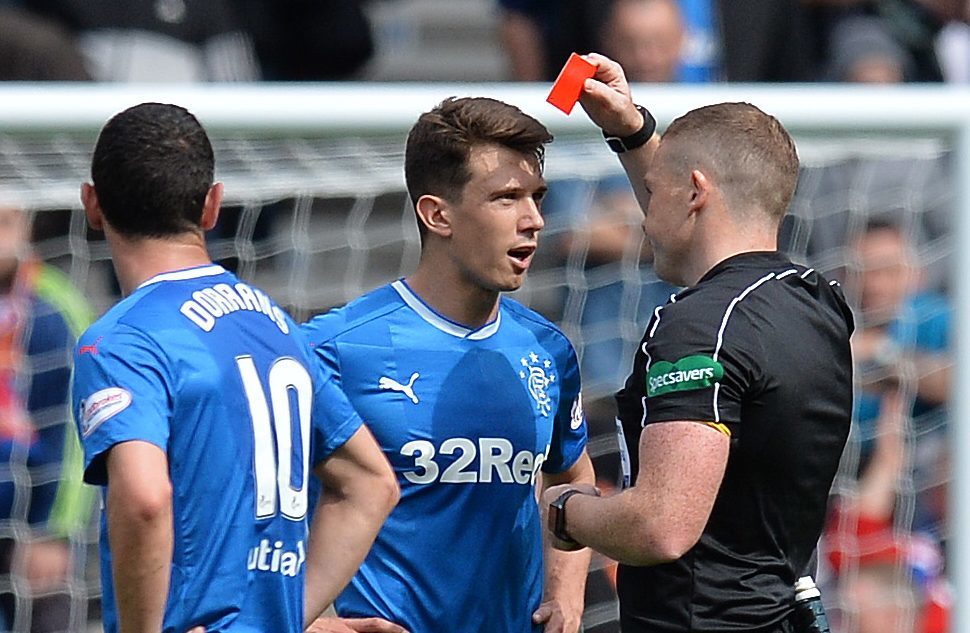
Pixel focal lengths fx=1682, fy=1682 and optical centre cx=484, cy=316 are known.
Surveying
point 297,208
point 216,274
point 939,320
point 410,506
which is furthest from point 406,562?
point 939,320

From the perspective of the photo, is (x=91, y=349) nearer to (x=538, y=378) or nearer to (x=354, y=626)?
(x=354, y=626)

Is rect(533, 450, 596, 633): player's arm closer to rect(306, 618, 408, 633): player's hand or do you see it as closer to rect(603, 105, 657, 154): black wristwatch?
rect(306, 618, 408, 633): player's hand

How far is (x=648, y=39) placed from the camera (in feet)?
21.9

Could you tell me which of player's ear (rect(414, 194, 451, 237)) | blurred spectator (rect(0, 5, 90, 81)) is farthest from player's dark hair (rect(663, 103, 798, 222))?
blurred spectator (rect(0, 5, 90, 81))

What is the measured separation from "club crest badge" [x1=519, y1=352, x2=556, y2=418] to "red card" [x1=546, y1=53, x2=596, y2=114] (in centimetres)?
60

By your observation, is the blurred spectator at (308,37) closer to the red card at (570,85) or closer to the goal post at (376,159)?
the goal post at (376,159)

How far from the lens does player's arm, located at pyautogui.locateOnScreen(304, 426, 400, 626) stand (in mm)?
3523

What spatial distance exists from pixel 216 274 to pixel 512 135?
0.75 m

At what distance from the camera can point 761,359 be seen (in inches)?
129

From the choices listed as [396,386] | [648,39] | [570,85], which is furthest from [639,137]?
[648,39]

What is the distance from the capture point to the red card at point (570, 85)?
363 cm

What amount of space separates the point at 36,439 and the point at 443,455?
89.9 inches

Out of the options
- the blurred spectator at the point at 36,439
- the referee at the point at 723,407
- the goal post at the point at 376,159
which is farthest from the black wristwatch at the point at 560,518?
the blurred spectator at the point at 36,439

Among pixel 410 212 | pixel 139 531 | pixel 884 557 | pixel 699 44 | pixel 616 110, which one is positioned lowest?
pixel 884 557
